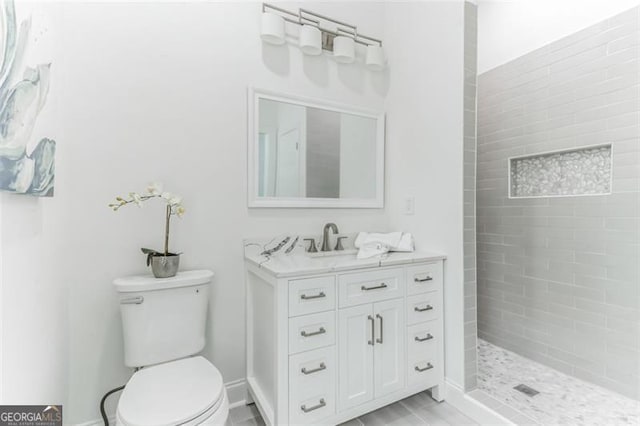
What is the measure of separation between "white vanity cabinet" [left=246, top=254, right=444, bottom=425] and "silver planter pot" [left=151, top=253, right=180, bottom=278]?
406 millimetres

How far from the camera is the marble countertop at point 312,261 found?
4.56 ft

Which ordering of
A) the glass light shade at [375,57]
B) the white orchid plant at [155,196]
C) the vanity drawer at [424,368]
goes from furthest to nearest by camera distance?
the glass light shade at [375,57]
the vanity drawer at [424,368]
the white orchid plant at [155,196]

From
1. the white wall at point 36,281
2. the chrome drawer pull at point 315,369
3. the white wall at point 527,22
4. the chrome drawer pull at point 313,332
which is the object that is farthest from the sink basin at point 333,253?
the white wall at point 527,22

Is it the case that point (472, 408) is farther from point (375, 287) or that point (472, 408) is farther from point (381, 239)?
point (381, 239)

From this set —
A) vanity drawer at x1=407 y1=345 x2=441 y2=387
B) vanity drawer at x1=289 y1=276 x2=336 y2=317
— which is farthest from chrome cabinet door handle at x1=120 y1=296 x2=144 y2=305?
vanity drawer at x1=407 y1=345 x2=441 y2=387

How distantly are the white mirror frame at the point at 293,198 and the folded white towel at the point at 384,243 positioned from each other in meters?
0.27

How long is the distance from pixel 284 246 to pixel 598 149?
6.79ft

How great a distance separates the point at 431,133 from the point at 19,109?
1878 mm

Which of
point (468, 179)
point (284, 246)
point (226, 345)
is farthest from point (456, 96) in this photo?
point (226, 345)

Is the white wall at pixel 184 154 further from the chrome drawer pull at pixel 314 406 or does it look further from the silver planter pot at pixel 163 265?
the chrome drawer pull at pixel 314 406

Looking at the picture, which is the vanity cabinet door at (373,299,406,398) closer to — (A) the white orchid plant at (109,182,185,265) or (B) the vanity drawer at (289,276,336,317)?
(B) the vanity drawer at (289,276,336,317)

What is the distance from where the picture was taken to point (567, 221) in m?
2.03

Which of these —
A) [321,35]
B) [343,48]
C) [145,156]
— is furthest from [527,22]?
[145,156]

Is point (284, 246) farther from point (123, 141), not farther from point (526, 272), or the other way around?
point (526, 272)
